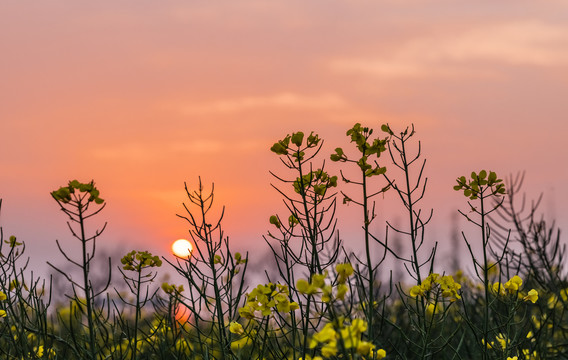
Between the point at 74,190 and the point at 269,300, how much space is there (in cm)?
90

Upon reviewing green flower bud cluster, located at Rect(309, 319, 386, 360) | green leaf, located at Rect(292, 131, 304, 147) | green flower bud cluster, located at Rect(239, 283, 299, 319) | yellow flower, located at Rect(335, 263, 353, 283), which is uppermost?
green leaf, located at Rect(292, 131, 304, 147)

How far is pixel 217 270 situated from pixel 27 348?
3.57ft

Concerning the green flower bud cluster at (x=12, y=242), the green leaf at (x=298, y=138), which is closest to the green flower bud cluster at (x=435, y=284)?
the green leaf at (x=298, y=138)

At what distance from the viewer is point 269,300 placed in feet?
8.81

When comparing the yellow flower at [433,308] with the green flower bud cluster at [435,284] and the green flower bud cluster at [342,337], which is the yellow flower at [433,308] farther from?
the green flower bud cluster at [342,337]

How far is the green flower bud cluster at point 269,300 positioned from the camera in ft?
8.58

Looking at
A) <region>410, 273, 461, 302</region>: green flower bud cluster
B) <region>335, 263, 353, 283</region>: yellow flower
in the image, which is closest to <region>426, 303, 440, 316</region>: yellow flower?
<region>410, 273, 461, 302</region>: green flower bud cluster

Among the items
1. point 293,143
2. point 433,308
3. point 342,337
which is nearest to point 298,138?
point 293,143

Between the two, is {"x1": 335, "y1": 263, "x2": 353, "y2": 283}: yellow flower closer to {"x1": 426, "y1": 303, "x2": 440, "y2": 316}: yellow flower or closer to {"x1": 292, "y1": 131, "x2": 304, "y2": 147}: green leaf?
{"x1": 426, "y1": 303, "x2": 440, "y2": 316}: yellow flower

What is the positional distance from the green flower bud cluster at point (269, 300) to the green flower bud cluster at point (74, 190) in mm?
709

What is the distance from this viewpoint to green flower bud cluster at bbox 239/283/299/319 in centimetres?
262

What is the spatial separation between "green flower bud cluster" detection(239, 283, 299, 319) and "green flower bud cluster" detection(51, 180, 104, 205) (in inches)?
27.9

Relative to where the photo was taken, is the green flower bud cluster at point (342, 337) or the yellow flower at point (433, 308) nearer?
the green flower bud cluster at point (342, 337)

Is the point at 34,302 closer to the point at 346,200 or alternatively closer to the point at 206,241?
the point at 206,241
